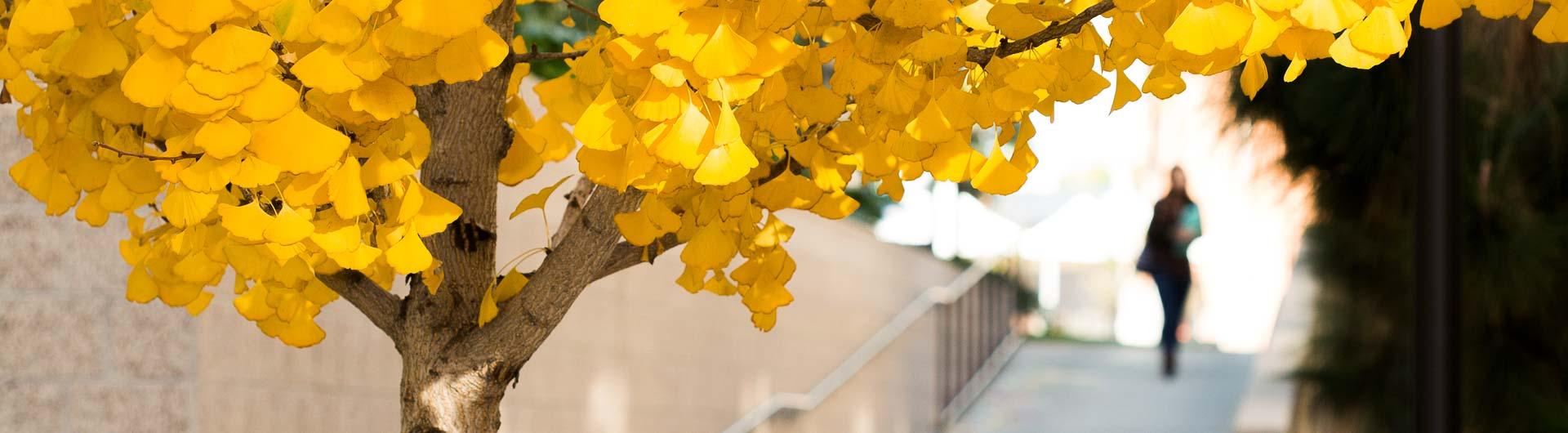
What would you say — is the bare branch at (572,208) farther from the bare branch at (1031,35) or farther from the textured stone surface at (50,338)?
the textured stone surface at (50,338)

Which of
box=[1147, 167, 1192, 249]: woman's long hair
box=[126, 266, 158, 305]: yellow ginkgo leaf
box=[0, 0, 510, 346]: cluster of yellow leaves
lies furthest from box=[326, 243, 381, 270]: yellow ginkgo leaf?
box=[1147, 167, 1192, 249]: woman's long hair

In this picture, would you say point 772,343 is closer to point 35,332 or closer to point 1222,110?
point 1222,110

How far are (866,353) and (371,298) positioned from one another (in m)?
3.57

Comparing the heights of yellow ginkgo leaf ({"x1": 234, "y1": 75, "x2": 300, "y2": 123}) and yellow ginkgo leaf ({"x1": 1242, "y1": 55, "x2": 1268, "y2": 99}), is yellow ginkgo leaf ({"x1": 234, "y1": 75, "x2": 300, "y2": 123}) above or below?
below

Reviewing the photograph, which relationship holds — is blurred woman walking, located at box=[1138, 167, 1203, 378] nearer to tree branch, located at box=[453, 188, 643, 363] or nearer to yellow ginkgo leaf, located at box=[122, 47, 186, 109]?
tree branch, located at box=[453, 188, 643, 363]

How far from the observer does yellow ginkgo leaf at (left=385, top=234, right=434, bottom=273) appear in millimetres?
577

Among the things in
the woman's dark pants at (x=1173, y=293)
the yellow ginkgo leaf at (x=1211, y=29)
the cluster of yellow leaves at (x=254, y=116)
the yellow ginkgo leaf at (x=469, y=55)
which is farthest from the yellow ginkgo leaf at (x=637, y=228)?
the woman's dark pants at (x=1173, y=293)

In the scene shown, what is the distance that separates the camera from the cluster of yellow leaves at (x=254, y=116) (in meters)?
0.46

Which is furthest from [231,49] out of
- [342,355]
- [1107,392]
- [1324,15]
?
[1107,392]

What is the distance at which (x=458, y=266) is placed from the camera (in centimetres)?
84

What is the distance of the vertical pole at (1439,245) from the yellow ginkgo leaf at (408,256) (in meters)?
2.38

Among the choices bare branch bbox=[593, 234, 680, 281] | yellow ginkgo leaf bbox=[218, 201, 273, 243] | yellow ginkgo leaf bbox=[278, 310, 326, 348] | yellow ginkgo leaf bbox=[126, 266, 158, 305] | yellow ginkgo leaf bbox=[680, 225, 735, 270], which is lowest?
yellow ginkgo leaf bbox=[278, 310, 326, 348]

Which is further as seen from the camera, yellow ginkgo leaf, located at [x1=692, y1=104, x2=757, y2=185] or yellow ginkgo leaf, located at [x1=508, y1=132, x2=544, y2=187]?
yellow ginkgo leaf, located at [x1=508, y1=132, x2=544, y2=187]

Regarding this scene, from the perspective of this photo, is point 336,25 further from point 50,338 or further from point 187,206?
point 50,338
